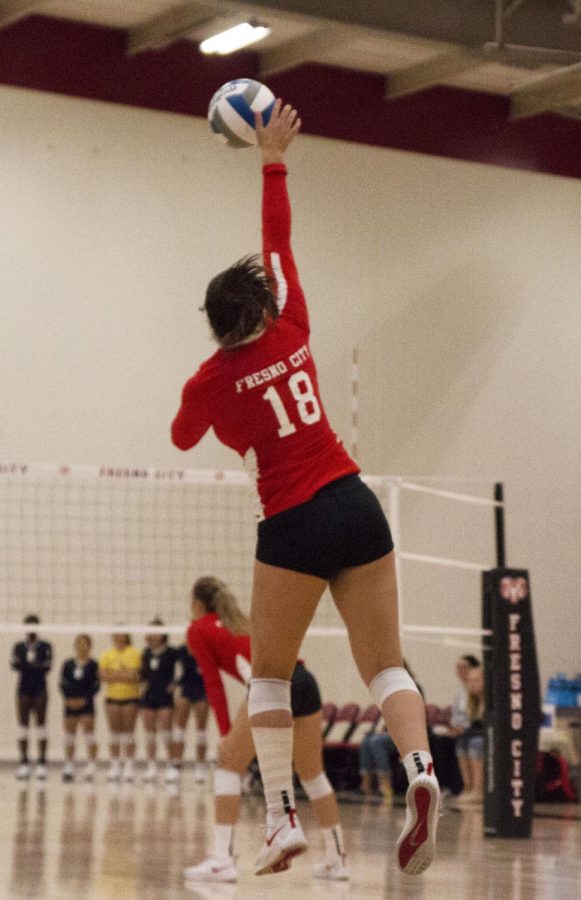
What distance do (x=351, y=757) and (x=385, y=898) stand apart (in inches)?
293

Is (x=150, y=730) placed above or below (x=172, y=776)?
above

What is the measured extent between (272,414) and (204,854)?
4.73 metres

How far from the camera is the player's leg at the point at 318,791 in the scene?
7184 millimetres

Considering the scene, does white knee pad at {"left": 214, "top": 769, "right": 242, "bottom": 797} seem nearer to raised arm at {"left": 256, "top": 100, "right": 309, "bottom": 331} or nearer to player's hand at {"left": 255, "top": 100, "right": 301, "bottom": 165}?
raised arm at {"left": 256, "top": 100, "right": 309, "bottom": 331}

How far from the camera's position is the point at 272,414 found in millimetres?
3967

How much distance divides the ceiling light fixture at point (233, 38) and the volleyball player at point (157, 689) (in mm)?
5754

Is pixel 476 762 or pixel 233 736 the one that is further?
pixel 476 762

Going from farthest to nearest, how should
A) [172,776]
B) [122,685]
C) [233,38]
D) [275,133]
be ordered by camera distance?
[122,685] → [233,38] → [172,776] → [275,133]

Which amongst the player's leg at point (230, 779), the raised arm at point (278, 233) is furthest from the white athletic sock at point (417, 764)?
the player's leg at point (230, 779)

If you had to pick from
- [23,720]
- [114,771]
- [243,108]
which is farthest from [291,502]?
[23,720]

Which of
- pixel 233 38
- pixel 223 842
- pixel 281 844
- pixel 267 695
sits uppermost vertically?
pixel 233 38

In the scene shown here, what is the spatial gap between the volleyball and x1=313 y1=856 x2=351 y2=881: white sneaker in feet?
13.1

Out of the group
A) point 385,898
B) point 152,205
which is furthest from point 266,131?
point 152,205

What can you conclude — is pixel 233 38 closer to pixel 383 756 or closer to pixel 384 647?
pixel 383 756
